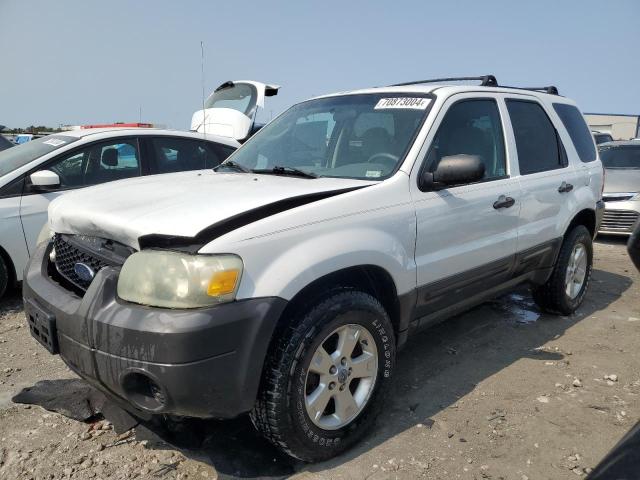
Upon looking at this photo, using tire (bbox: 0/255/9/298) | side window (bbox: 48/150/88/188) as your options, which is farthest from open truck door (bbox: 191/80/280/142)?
tire (bbox: 0/255/9/298)

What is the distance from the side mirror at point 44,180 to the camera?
4410 millimetres

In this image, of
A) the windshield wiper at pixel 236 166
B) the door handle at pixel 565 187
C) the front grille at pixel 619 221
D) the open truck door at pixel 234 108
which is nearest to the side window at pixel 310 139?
the windshield wiper at pixel 236 166

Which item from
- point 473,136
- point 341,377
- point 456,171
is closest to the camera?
point 341,377

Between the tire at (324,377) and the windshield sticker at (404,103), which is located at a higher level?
the windshield sticker at (404,103)

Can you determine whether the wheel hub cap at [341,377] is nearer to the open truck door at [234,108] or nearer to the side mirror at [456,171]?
the side mirror at [456,171]

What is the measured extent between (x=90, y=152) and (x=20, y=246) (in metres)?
1.09

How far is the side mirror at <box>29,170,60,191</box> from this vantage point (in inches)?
174

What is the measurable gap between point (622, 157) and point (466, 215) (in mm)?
A: 7618

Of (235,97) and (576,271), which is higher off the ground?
(235,97)

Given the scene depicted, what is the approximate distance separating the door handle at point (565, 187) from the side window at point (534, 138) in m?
0.15

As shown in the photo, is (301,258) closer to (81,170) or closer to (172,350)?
(172,350)

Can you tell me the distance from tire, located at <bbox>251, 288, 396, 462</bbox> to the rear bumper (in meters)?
0.14

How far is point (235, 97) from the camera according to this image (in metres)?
6.61

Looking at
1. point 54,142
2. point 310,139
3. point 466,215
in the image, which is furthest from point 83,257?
point 54,142
